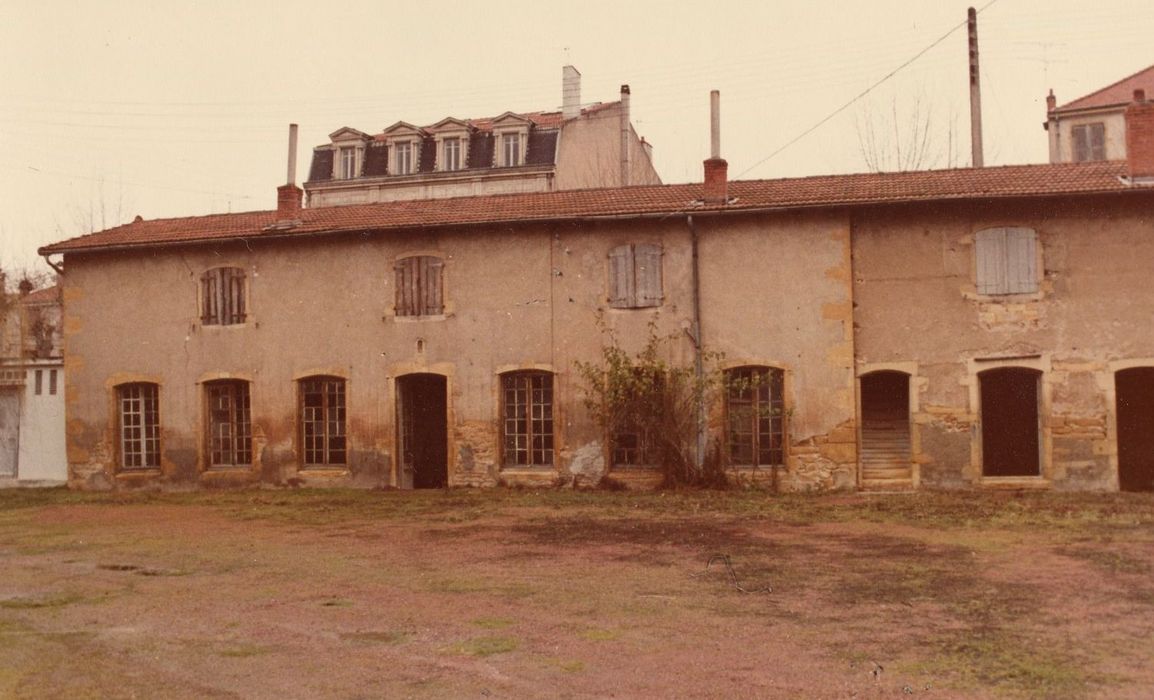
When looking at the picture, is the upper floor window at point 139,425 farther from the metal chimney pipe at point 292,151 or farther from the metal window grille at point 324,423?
the metal chimney pipe at point 292,151

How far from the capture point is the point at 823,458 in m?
16.1

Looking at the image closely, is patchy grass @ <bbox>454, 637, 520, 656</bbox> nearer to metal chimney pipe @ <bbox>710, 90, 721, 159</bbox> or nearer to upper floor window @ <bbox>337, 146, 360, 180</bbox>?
metal chimney pipe @ <bbox>710, 90, 721, 159</bbox>

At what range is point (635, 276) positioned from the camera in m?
17.0

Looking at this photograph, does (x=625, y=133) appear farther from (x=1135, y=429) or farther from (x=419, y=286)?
(x=1135, y=429)

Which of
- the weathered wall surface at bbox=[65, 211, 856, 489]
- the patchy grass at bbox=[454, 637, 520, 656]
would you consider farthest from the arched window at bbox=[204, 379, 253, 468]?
the patchy grass at bbox=[454, 637, 520, 656]

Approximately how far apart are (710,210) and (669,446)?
3.93 meters

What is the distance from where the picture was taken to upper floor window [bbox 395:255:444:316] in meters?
17.8

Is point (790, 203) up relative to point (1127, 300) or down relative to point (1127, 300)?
up

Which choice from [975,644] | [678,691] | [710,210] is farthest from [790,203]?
[678,691]

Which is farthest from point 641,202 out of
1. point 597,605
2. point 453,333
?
point 597,605

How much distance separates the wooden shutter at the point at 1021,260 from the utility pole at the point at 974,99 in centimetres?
772

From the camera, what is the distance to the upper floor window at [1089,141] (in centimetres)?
3350

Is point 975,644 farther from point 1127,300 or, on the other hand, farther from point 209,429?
point 209,429

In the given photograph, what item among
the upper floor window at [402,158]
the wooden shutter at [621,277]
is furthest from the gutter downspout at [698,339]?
the upper floor window at [402,158]
